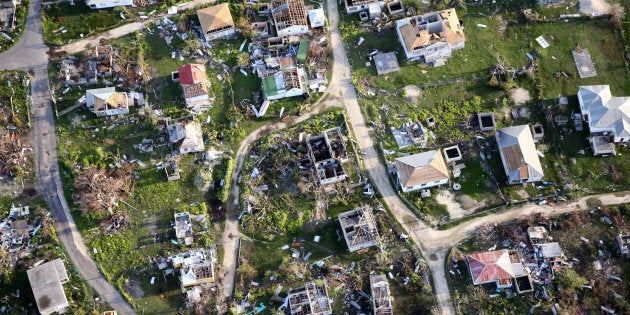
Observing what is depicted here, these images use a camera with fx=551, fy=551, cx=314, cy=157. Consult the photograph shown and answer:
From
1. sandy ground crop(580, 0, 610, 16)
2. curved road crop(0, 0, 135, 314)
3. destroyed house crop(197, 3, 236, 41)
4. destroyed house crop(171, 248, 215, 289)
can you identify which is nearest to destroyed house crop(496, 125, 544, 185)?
sandy ground crop(580, 0, 610, 16)

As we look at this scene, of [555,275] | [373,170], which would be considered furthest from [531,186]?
[373,170]

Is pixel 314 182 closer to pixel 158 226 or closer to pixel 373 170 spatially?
pixel 373 170

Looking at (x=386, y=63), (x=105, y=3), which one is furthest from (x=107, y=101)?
(x=386, y=63)

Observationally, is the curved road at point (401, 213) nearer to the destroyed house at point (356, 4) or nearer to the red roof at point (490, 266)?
the red roof at point (490, 266)

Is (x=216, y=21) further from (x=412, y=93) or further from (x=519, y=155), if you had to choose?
(x=519, y=155)

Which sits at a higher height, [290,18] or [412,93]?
[290,18]

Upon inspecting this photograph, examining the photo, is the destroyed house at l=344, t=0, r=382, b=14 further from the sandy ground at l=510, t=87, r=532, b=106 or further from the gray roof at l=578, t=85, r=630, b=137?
the gray roof at l=578, t=85, r=630, b=137

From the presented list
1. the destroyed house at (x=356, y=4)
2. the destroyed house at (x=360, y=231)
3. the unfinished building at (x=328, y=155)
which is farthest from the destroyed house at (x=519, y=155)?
the destroyed house at (x=356, y=4)
